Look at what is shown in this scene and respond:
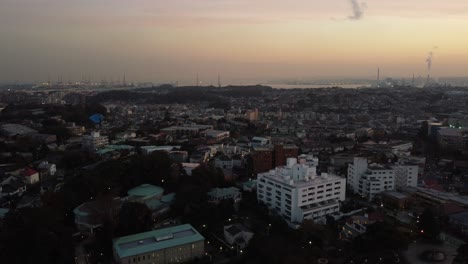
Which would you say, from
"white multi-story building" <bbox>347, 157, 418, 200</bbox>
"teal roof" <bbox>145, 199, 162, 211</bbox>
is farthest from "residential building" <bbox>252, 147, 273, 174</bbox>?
"teal roof" <bbox>145, 199, 162, 211</bbox>

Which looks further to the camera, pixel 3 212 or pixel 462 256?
pixel 3 212

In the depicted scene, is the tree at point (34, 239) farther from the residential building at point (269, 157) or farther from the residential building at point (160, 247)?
the residential building at point (269, 157)

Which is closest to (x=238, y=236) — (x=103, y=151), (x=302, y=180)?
(x=302, y=180)

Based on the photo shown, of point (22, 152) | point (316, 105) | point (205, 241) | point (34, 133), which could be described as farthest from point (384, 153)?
point (316, 105)

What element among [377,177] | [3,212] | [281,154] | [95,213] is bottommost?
[3,212]

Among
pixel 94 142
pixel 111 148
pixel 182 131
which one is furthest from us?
pixel 182 131

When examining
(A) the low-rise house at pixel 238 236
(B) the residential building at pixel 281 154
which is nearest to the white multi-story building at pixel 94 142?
(B) the residential building at pixel 281 154

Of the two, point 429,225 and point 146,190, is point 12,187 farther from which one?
point 429,225
